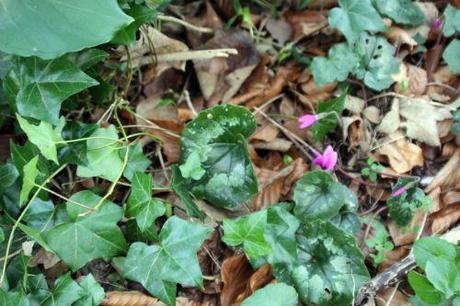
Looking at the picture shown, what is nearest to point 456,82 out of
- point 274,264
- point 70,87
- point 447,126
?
point 447,126

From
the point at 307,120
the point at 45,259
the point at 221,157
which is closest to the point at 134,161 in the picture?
the point at 221,157

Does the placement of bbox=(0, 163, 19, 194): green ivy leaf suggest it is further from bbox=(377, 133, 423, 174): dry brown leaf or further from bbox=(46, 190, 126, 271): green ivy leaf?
bbox=(377, 133, 423, 174): dry brown leaf

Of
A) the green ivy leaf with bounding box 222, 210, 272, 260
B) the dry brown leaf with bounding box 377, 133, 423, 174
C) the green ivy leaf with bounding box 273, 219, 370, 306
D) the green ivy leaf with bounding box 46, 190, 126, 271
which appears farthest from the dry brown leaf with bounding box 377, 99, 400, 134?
the green ivy leaf with bounding box 46, 190, 126, 271

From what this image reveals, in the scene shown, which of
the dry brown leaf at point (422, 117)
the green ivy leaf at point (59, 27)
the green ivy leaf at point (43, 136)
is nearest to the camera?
the green ivy leaf at point (59, 27)

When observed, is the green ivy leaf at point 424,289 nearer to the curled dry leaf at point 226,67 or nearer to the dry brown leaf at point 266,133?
the dry brown leaf at point 266,133

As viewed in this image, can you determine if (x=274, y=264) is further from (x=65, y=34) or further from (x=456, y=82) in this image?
(x=456, y=82)

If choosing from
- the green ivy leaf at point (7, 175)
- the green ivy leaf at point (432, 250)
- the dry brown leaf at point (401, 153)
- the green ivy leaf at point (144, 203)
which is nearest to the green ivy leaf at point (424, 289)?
the green ivy leaf at point (432, 250)
